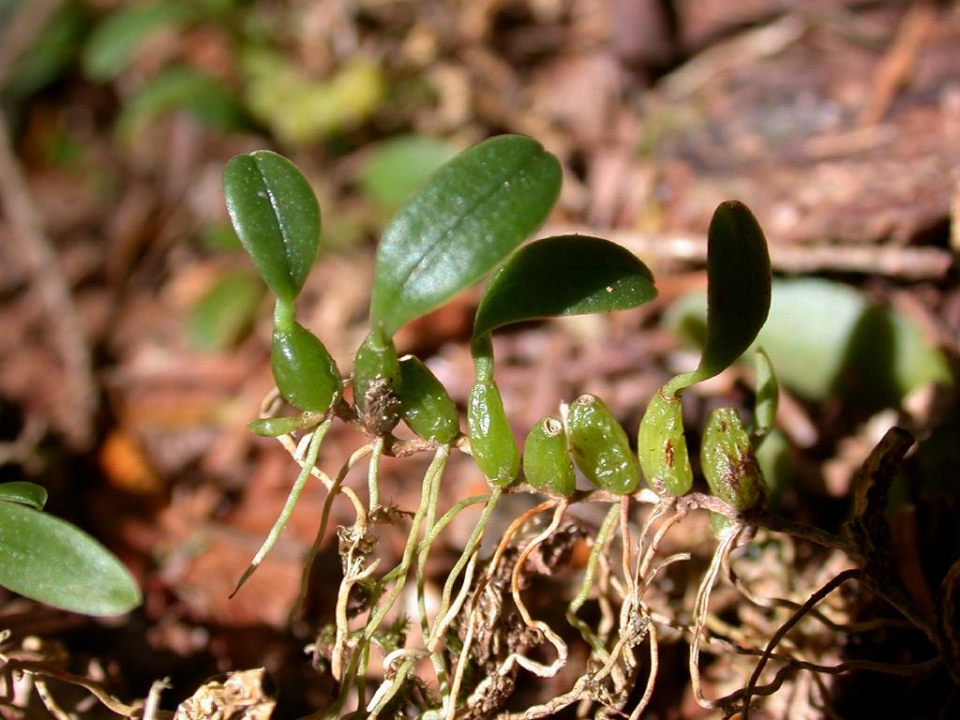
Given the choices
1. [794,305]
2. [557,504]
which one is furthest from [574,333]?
[557,504]

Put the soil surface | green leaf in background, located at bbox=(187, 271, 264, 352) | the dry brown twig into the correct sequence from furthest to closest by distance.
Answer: green leaf in background, located at bbox=(187, 271, 264, 352) → the dry brown twig → the soil surface

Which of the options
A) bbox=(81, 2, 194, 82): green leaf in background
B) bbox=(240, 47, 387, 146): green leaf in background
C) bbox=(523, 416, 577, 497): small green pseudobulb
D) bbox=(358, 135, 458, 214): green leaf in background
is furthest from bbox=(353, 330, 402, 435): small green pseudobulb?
bbox=(81, 2, 194, 82): green leaf in background

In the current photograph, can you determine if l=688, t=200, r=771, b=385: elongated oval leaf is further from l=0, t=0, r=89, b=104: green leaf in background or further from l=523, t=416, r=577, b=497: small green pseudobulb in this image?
l=0, t=0, r=89, b=104: green leaf in background

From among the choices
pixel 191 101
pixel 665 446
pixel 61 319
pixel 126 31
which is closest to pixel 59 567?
pixel 665 446

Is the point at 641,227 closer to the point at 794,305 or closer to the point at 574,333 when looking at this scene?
the point at 574,333

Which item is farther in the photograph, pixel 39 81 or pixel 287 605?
pixel 39 81
